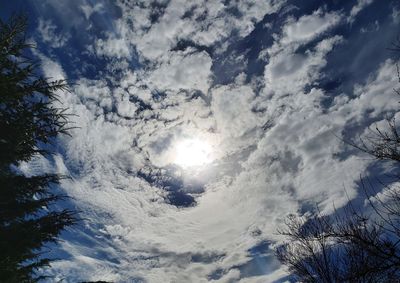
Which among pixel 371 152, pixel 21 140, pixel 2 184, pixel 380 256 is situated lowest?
pixel 380 256

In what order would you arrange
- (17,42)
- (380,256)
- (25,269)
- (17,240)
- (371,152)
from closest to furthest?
(380,256), (371,152), (17,240), (25,269), (17,42)

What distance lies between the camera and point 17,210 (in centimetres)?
678

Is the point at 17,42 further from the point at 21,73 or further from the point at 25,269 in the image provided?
the point at 25,269

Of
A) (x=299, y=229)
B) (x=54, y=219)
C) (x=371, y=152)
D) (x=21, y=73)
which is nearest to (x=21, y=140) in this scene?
(x=21, y=73)

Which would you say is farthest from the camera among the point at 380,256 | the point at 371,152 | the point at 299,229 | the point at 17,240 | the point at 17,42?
the point at 299,229

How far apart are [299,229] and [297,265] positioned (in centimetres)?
195

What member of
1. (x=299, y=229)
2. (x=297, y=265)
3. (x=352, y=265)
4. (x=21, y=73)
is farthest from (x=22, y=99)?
(x=297, y=265)

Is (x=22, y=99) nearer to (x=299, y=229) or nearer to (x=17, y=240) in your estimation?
(x=17, y=240)

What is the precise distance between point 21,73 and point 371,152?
27.2 ft

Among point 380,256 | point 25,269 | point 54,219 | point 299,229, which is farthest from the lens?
point 299,229

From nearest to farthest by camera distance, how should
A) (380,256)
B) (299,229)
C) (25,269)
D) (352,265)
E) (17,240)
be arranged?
(380,256), (17,240), (25,269), (352,265), (299,229)

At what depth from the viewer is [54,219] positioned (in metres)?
7.02

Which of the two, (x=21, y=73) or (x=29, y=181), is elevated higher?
(x=21, y=73)

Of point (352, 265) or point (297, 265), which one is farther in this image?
point (297, 265)
